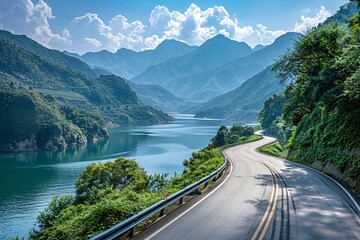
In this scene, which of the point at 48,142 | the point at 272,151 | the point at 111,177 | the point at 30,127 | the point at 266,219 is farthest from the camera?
the point at 30,127

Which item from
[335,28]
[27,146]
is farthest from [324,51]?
[27,146]

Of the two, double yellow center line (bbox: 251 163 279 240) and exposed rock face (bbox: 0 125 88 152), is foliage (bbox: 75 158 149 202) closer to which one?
double yellow center line (bbox: 251 163 279 240)

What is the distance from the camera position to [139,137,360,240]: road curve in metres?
10.5

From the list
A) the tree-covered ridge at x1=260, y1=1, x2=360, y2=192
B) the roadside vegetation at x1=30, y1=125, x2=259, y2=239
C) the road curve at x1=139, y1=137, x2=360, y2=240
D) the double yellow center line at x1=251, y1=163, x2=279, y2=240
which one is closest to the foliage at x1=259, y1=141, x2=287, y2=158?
→ the tree-covered ridge at x1=260, y1=1, x2=360, y2=192

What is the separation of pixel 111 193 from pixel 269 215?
12235mm

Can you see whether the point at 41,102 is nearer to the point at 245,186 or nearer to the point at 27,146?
the point at 27,146

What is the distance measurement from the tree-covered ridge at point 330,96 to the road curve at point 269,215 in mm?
4263

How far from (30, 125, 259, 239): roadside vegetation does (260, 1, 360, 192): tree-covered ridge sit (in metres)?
10.6

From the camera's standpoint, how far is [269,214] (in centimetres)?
1298

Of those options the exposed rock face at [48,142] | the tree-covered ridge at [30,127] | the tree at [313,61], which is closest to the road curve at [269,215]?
the tree at [313,61]

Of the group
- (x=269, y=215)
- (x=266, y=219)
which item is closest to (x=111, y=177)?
(x=269, y=215)

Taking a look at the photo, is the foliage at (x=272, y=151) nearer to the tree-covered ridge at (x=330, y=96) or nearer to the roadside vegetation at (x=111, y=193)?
the tree-covered ridge at (x=330, y=96)

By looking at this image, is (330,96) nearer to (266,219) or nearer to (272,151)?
(266,219)

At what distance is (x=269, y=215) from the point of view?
12812 mm
